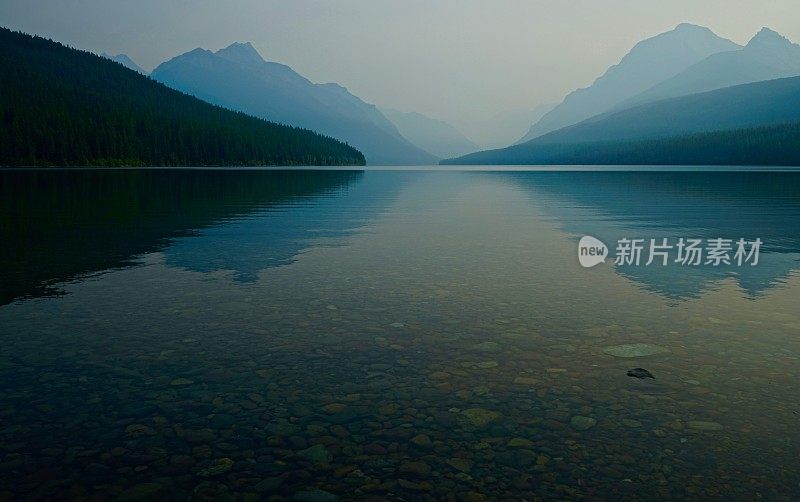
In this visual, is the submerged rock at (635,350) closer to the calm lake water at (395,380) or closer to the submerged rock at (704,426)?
the calm lake water at (395,380)

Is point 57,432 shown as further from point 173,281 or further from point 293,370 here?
point 173,281

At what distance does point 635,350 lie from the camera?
1145 cm

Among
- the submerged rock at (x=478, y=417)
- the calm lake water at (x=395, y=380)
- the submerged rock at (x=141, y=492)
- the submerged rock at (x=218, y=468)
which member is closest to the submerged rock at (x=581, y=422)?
the calm lake water at (x=395, y=380)

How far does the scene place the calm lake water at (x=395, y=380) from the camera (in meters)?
6.85

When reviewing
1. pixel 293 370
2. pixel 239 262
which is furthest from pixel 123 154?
pixel 293 370

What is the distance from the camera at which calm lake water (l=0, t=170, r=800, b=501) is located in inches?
270

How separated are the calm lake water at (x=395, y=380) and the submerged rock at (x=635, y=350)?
69mm

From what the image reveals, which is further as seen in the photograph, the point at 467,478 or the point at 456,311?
the point at 456,311

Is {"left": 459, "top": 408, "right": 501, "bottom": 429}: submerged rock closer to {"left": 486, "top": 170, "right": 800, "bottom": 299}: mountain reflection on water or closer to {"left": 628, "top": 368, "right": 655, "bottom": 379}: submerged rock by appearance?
{"left": 628, "top": 368, "right": 655, "bottom": 379}: submerged rock

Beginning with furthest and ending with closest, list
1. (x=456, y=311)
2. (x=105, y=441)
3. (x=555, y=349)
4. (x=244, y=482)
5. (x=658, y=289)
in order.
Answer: (x=658, y=289), (x=456, y=311), (x=555, y=349), (x=105, y=441), (x=244, y=482)

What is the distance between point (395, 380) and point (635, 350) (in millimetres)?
5220

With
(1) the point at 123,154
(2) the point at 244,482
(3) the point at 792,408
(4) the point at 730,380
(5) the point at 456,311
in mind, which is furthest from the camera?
(1) the point at 123,154

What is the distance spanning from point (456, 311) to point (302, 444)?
7.62 m

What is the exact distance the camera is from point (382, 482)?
265 inches
